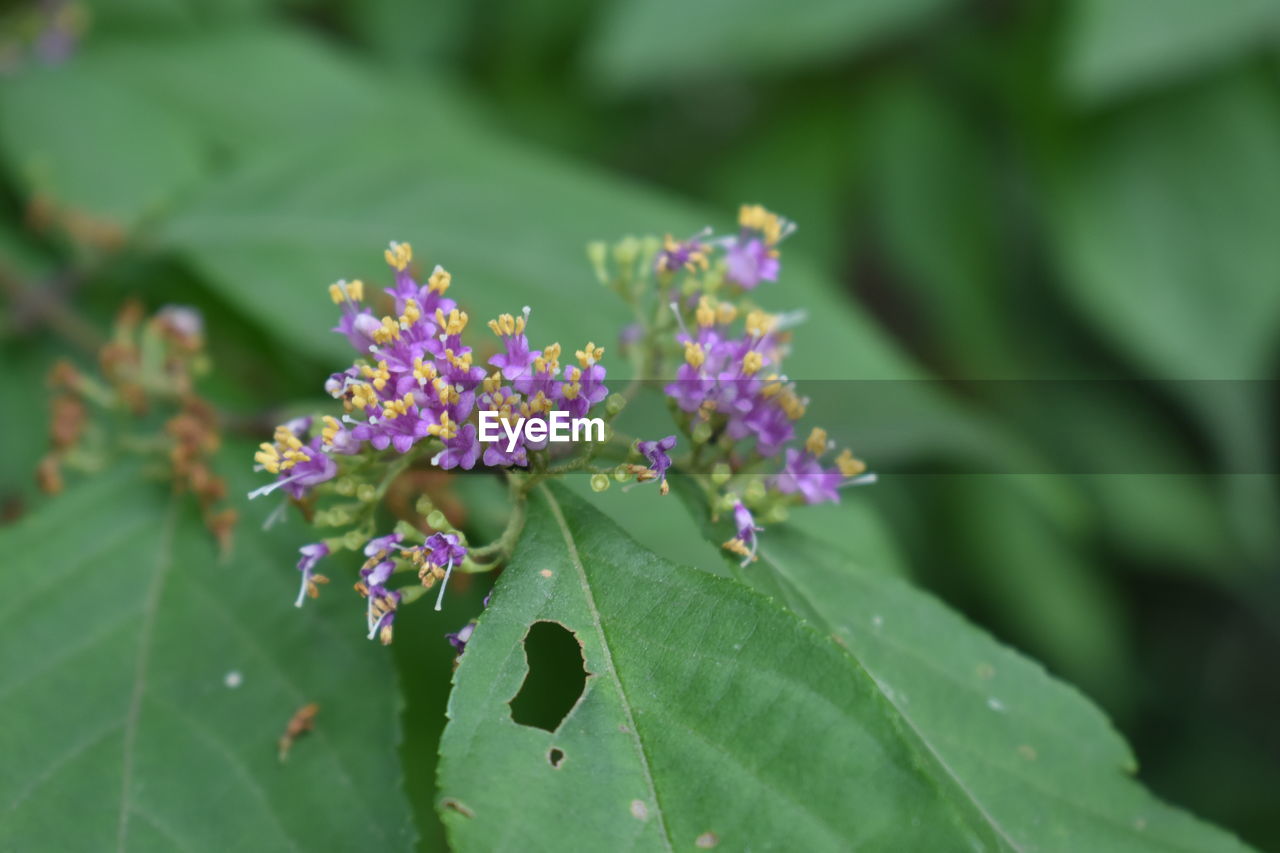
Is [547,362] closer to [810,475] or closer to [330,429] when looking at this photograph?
[330,429]

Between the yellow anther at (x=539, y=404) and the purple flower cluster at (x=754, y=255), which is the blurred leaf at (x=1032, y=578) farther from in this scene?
the yellow anther at (x=539, y=404)

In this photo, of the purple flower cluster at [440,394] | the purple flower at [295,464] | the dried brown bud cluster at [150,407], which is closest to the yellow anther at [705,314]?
the purple flower cluster at [440,394]

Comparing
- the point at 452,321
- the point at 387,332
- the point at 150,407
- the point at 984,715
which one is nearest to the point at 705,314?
the point at 452,321

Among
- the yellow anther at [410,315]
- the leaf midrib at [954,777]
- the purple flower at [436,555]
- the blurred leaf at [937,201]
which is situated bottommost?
the leaf midrib at [954,777]

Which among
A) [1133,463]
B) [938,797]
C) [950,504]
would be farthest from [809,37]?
[938,797]

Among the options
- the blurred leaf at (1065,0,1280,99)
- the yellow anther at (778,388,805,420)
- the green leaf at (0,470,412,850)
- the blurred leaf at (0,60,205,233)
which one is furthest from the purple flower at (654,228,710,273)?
the blurred leaf at (1065,0,1280,99)

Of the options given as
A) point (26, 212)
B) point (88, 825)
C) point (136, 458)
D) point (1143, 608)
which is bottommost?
point (1143, 608)

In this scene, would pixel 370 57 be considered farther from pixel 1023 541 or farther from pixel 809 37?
pixel 1023 541

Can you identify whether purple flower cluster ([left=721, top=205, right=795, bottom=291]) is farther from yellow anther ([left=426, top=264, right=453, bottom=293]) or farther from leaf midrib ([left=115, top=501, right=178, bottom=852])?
leaf midrib ([left=115, top=501, right=178, bottom=852])
